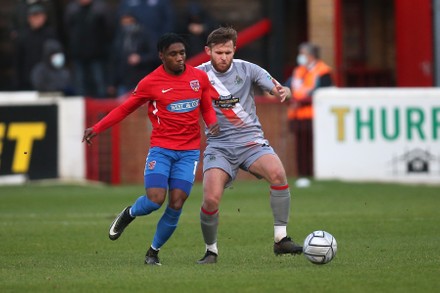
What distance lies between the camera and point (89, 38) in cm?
2191

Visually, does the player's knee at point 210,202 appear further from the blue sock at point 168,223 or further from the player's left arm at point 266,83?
the player's left arm at point 266,83

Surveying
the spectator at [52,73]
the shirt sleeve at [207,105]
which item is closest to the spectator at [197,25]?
the spectator at [52,73]

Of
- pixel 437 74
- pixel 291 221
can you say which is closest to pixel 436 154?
pixel 437 74

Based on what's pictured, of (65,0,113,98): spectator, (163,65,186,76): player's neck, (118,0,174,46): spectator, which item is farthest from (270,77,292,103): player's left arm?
(65,0,113,98): spectator

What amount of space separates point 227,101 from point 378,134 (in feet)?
28.9

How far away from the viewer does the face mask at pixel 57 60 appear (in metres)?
21.2

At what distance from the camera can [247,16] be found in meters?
25.2

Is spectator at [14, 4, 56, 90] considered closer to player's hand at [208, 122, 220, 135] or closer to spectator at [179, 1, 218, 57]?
A: spectator at [179, 1, 218, 57]

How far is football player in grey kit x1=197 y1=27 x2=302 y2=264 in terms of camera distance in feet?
35.4

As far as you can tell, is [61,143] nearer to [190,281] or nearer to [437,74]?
[437,74]

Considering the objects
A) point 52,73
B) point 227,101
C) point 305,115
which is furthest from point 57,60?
point 227,101

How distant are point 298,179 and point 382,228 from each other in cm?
618

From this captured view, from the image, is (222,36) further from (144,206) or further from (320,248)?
(320,248)

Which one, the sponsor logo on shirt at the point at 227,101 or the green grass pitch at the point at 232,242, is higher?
the sponsor logo on shirt at the point at 227,101
